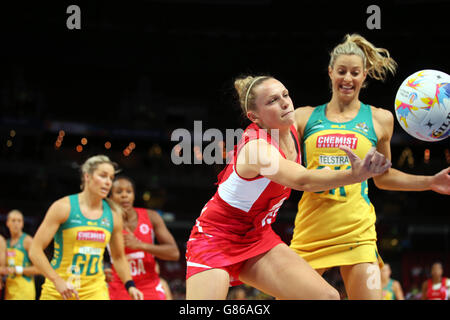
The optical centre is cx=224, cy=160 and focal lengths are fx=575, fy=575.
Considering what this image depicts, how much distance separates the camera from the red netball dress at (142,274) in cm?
598

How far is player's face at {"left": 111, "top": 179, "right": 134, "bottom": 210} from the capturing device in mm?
6211

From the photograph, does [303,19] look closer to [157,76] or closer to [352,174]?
[157,76]

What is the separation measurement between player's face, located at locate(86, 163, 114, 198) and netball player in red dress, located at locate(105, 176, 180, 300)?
0.74 metres

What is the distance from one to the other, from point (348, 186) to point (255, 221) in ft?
3.01

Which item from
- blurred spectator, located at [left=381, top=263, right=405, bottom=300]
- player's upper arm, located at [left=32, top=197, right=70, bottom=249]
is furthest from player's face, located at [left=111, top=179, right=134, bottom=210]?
blurred spectator, located at [left=381, top=263, right=405, bottom=300]

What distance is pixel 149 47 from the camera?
626 inches

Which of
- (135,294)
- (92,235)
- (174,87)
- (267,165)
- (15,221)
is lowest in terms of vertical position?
(135,294)

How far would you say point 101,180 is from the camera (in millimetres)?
5406

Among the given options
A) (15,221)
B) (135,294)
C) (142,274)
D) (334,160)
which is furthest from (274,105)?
(15,221)

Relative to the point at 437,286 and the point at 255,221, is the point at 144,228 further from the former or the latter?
the point at 437,286

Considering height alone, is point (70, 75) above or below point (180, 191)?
above

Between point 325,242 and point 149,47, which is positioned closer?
point 325,242

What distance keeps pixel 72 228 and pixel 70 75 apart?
13.5 meters
